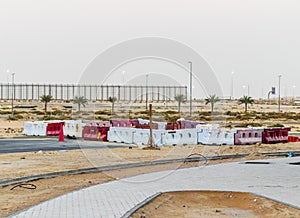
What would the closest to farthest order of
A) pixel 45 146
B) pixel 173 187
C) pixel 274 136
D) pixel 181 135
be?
pixel 173 187, pixel 45 146, pixel 181 135, pixel 274 136

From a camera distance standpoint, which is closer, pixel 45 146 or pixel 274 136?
pixel 45 146

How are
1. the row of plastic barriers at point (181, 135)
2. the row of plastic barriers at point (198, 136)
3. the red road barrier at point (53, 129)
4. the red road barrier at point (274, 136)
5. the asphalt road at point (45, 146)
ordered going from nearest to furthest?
the asphalt road at point (45, 146), the row of plastic barriers at point (198, 136), the row of plastic barriers at point (181, 135), the red road barrier at point (274, 136), the red road barrier at point (53, 129)

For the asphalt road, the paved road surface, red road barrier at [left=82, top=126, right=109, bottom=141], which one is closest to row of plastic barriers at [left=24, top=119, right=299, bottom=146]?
red road barrier at [left=82, top=126, right=109, bottom=141]

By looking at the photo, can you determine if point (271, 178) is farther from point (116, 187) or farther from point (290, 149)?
point (290, 149)

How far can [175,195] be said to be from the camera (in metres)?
12.6

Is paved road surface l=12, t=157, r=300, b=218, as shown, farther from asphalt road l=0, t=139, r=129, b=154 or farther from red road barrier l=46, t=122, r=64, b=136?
red road barrier l=46, t=122, r=64, b=136

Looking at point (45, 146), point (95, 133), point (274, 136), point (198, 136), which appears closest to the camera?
point (45, 146)

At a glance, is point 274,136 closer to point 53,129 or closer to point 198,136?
point 198,136

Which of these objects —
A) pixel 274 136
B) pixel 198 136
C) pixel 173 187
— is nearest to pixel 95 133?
pixel 198 136

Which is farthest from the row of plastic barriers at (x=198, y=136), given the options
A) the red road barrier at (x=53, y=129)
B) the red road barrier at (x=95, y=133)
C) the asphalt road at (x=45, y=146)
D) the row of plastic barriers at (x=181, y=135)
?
the red road barrier at (x=53, y=129)

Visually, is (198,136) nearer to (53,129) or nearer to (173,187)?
(53,129)

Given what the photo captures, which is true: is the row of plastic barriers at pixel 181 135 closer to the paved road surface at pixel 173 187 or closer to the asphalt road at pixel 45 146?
the asphalt road at pixel 45 146

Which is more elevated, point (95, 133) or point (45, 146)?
point (95, 133)

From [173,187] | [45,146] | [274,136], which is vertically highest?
[274,136]
